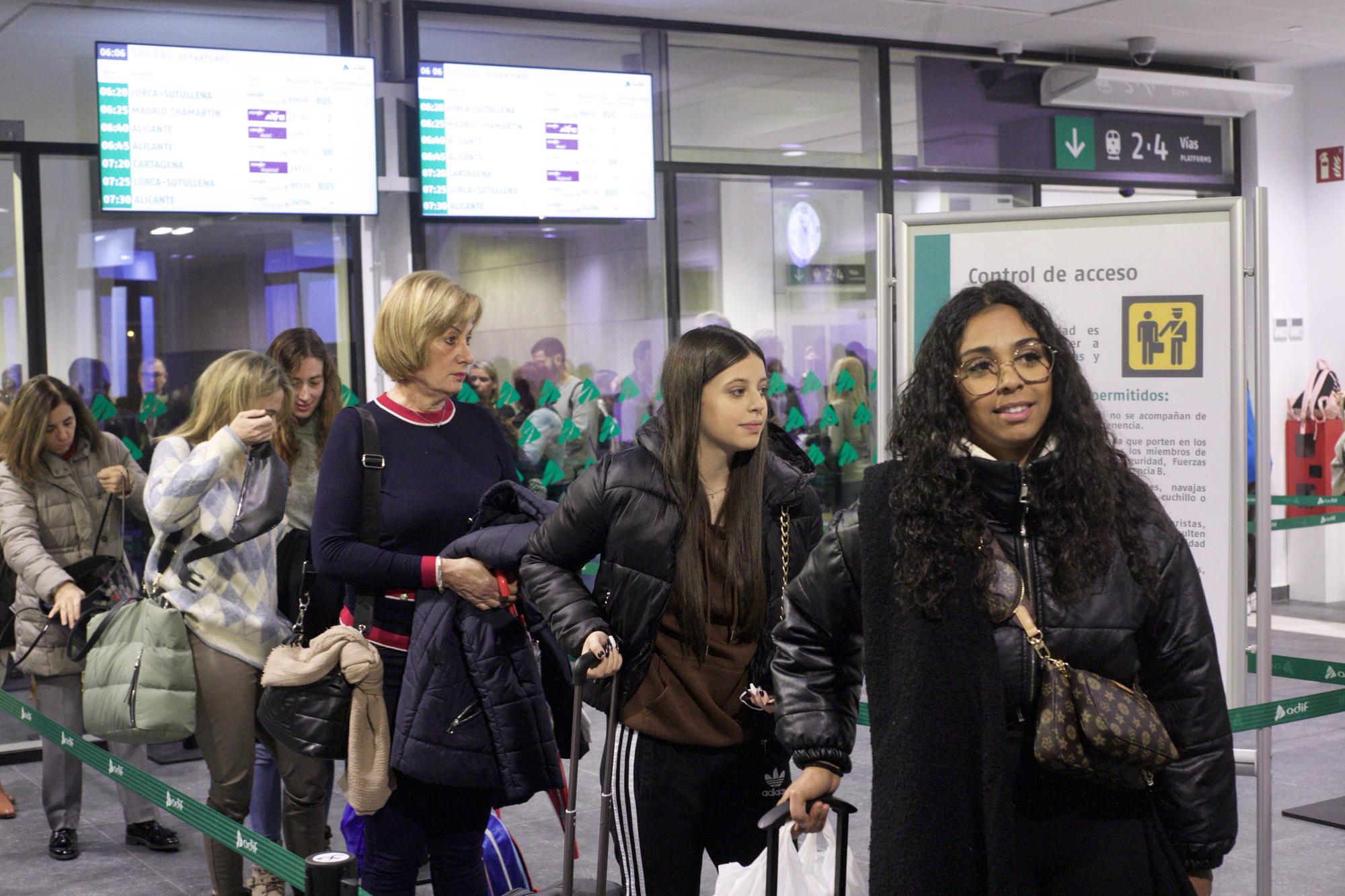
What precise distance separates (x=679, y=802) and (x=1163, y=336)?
1.76 m

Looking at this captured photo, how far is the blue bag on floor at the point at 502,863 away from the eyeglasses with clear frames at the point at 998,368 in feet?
7.04

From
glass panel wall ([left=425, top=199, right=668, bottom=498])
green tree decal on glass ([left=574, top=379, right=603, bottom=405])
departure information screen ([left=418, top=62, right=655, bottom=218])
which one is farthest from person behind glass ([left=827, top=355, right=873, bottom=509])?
departure information screen ([left=418, top=62, right=655, bottom=218])

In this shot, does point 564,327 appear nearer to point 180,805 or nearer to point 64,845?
point 64,845

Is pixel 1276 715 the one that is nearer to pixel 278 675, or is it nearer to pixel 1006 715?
pixel 1006 715

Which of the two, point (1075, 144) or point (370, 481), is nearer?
point (370, 481)

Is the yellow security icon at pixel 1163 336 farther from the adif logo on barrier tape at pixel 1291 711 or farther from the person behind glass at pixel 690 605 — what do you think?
the person behind glass at pixel 690 605

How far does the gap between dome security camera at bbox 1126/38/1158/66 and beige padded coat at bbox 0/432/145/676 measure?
712 centimetres

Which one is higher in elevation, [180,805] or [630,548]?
[630,548]

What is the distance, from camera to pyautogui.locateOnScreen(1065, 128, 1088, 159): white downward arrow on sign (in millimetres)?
9625

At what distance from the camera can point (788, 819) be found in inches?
86.1

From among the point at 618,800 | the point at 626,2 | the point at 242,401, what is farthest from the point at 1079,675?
the point at 626,2

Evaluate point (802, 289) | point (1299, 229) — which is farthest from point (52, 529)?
point (1299, 229)

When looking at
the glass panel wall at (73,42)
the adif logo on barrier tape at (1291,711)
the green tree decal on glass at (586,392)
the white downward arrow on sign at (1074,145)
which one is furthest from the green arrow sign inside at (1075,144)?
the adif logo on barrier tape at (1291,711)

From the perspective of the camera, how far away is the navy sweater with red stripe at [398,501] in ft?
9.78
